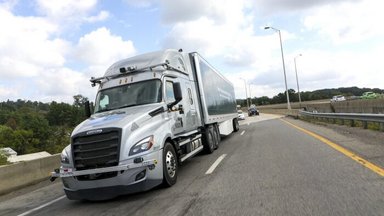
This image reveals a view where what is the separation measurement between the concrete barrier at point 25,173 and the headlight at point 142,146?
550 centimetres

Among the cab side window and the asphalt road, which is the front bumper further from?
the cab side window

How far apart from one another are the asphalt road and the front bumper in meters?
0.25

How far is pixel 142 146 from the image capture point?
8.89 meters

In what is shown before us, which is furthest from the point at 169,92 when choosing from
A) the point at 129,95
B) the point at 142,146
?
the point at 142,146

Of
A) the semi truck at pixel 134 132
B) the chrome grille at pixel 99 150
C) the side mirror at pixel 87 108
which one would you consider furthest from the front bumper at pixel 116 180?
the side mirror at pixel 87 108

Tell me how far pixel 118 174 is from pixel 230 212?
9.02ft

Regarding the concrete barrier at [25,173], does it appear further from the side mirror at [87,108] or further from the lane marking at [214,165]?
the lane marking at [214,165]

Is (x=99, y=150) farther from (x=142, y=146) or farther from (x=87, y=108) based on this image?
(x=87, y=108)

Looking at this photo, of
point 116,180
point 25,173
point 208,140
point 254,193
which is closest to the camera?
point 254,193

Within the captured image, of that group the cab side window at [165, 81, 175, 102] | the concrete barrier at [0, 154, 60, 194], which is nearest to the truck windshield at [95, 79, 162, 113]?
the cab side window at [165, 81, 175, 102]

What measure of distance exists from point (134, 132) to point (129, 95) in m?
2.09

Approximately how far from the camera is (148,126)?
371 inches

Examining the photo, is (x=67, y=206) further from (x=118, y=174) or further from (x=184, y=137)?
(x=184, y=137)

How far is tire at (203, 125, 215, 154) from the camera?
1512 centimetres
